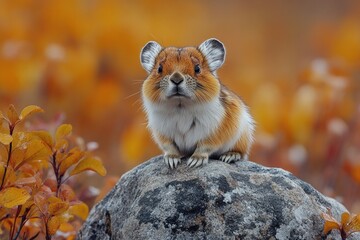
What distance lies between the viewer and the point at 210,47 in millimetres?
6230

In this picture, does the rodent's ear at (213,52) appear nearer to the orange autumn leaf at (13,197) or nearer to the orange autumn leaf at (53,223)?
the orange autumn leaf at (53,223)

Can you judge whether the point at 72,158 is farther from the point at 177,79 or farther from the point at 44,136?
the point at 177,79

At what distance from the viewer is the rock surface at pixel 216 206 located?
519 cm

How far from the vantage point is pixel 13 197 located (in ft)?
17.0

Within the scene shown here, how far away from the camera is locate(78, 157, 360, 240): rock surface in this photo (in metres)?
5.19

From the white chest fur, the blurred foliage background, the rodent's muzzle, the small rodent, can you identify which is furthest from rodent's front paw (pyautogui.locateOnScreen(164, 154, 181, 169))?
the blurred foliage background

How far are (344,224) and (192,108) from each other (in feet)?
4.27

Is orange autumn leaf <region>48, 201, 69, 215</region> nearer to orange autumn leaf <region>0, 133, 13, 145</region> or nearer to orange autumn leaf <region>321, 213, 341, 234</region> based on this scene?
orange autumn leaf <region>0, 133, 13, 145</region>

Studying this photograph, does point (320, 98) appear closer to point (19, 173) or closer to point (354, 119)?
point (354, 119)

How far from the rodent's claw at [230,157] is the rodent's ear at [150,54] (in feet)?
2.64

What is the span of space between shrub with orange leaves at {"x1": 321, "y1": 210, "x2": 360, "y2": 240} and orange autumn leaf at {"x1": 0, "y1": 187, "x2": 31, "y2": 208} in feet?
5.50

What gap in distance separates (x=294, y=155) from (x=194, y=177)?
565 cm

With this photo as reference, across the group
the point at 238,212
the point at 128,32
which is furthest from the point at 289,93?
the point at 238,212

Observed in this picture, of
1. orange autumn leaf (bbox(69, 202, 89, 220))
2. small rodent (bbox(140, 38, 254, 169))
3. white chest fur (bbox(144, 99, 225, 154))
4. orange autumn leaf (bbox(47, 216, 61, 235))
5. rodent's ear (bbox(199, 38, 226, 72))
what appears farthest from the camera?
rodent's ear (bbox(199, 38, 226, 72))
